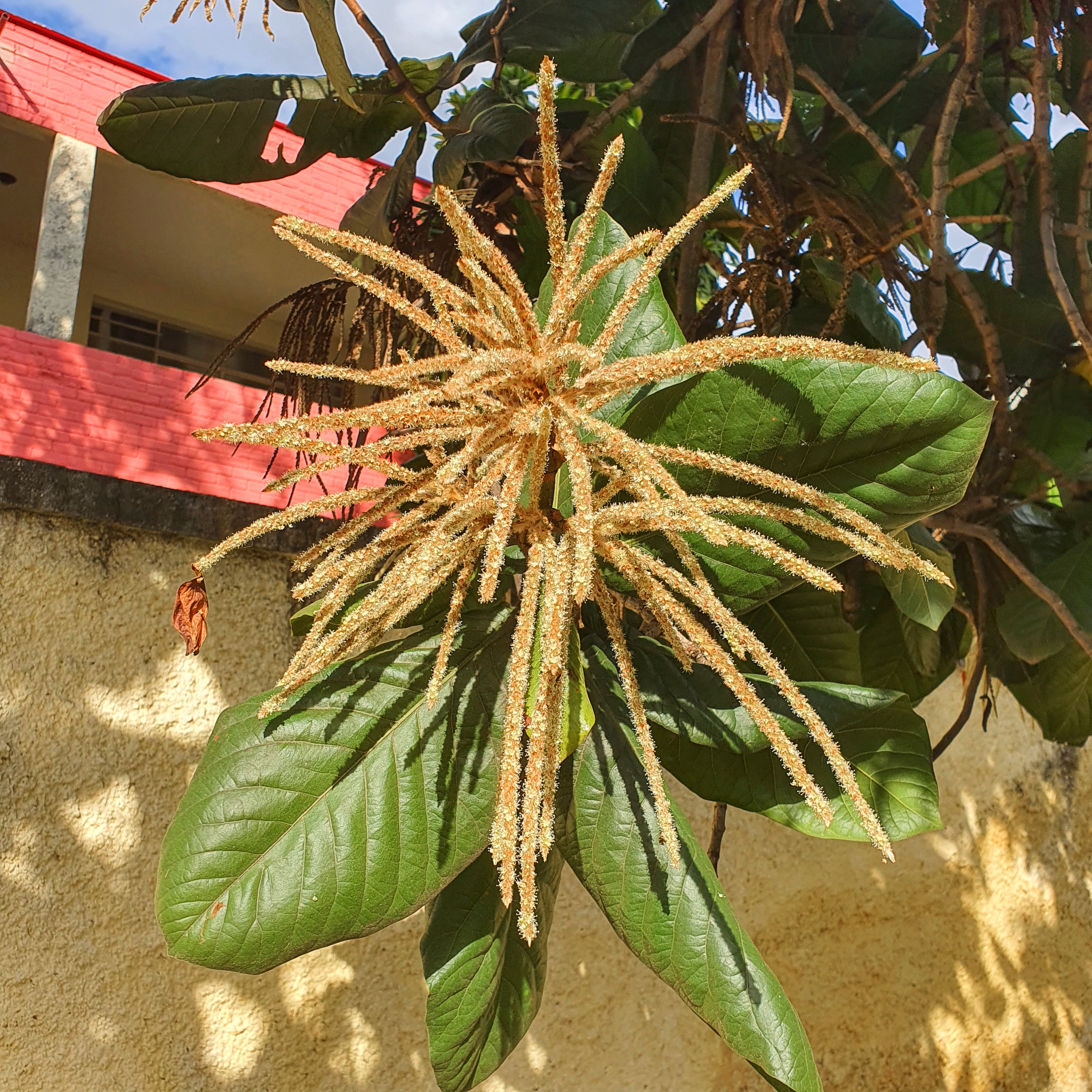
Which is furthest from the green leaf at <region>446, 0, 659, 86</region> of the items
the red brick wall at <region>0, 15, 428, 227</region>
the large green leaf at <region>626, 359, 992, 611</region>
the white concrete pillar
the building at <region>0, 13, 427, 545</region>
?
the white concrete pillar

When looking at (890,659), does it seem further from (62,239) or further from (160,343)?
(160,343)

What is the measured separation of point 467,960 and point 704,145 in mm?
1260

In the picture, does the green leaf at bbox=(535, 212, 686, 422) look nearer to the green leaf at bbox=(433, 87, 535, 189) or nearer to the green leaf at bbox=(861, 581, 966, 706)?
the green leaf at bbox=(433, 87, 535, 189)

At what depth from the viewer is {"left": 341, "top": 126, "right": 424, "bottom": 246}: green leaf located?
1.40m

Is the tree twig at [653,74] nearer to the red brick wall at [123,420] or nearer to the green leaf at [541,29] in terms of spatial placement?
the green leaf at [541,29]

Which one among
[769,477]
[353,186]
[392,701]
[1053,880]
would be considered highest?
[769,477]

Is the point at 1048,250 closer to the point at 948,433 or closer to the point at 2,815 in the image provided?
the point at 948,433

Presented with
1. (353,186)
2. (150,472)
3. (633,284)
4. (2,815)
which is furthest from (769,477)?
(353,186)

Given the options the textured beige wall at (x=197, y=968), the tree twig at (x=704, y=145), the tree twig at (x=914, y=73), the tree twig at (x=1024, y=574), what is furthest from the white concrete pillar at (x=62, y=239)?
the tree twig at (x=1024, y=574)

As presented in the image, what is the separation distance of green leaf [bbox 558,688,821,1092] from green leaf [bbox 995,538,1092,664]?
0.88 m

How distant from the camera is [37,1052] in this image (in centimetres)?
171

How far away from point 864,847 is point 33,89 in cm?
364

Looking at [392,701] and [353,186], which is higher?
[392,701]

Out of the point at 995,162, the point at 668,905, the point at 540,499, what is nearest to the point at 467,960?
the point at 668,905
